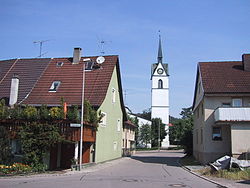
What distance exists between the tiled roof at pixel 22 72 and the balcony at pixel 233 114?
1582 cm

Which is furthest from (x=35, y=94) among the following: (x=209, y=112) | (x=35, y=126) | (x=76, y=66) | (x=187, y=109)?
(x=187, y=109)

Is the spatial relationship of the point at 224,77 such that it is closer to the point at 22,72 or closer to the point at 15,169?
the point at 15,169

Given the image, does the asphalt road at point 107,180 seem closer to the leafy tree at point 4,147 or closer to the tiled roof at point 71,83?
the leafy tree at point 4,147

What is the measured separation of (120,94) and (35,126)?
15814 millimetres

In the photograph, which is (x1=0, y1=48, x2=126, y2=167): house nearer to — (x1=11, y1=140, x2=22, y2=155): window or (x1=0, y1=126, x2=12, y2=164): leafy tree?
(x1=11, y1=140, x2=22, y2=155): window

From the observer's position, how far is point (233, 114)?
75.0 feet

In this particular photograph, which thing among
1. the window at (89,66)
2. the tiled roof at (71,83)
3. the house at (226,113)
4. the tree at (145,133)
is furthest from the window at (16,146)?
the tree at (145,133)

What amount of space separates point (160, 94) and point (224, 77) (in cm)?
6029

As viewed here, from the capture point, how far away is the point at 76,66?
29.3 metres

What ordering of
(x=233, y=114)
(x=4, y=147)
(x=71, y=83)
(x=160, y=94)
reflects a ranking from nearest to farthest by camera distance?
(x=4, y=147)
(x=233, y=114)
(x=71, y=83)
(x=160, y=94)

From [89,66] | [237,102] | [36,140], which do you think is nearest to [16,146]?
[36,140]

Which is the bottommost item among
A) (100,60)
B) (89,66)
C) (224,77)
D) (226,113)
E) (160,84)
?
(226,113)

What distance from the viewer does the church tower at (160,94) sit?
279ft

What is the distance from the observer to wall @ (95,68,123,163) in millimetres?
25952
